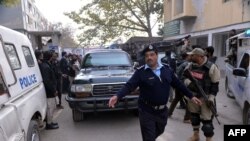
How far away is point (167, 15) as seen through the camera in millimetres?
29047

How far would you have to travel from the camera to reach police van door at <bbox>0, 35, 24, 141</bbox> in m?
3.14

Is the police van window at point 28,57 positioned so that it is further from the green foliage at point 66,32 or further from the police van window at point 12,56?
the green foliage at point 66,32

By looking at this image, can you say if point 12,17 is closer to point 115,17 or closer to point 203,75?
point 115,17

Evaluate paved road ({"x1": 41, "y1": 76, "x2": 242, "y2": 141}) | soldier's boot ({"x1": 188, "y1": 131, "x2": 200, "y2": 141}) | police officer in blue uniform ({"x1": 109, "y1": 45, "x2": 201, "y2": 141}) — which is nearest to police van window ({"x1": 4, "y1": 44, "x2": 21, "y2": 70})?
police officer in blue uniform ({"x1": 109, "y1": 45, "x2": 201, "y2": 141})

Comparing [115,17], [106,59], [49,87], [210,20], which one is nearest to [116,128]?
[49,87]

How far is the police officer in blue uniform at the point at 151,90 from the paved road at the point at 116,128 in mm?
1794

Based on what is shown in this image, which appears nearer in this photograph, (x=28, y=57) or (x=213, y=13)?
(x=28, y=57)

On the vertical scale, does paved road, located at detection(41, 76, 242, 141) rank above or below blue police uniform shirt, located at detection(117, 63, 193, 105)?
below

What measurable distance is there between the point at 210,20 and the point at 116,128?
14.7m

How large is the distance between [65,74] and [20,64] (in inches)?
260

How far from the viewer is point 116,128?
6.68 metres

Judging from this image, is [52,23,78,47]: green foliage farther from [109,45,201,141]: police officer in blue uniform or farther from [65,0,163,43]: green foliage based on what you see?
[109,45,201,141]: police officer in blue uniform

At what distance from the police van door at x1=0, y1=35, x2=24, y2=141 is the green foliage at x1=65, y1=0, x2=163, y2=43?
31437mm

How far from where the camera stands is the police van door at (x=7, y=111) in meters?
3.14
